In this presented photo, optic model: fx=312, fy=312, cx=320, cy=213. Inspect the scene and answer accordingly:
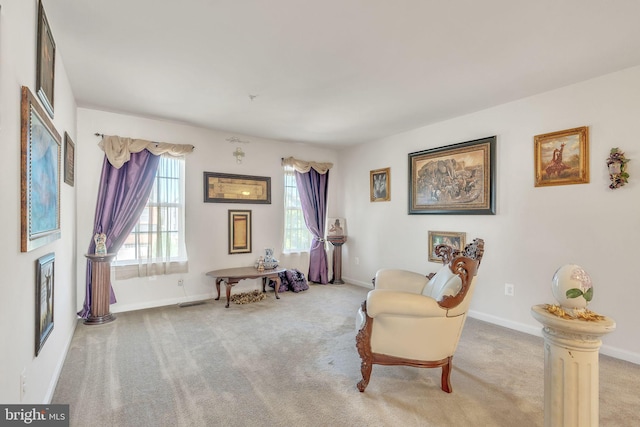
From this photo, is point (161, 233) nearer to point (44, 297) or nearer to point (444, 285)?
point (44, 297)

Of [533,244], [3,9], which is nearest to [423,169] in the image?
[533,244]

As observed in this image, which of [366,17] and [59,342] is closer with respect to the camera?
[366,17]

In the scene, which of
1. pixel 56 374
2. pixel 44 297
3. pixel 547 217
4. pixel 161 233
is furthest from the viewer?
pixel 161 233

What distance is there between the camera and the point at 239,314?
13.0 ft

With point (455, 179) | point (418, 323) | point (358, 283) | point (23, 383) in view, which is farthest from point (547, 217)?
point (23, 383)

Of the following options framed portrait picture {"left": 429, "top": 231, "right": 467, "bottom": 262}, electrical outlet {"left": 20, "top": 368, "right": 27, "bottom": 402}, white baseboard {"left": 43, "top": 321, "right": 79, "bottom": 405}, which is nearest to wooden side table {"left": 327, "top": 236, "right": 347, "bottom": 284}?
framed portrait picture {"left": 429, "top": 231, "right": 467, "bottom": 262}

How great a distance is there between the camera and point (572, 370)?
134cm

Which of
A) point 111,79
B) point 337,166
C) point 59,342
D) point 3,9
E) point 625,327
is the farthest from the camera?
point 337,166

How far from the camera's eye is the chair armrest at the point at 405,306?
2.09 m

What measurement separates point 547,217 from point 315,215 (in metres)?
3.48

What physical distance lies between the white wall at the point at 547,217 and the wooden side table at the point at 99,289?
154 inches

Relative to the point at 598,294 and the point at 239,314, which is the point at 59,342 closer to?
the point at 239,314

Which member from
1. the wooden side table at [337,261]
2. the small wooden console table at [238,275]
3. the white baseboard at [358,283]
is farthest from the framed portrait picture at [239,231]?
the white baseboard at [358,283]

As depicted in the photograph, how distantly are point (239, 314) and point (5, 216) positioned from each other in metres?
2.95
